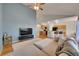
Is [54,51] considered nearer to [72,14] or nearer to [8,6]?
[72,14]

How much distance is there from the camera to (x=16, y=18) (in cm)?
175

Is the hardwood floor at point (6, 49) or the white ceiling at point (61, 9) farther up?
the white ceiling at point (61, 9)

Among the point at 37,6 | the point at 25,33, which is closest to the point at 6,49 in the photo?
the point at 25,33

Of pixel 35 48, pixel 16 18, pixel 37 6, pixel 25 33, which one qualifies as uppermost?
pixel 37 6

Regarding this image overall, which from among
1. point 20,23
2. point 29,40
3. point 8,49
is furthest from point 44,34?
point 8,49

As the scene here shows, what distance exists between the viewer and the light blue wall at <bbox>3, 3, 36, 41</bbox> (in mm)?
1733

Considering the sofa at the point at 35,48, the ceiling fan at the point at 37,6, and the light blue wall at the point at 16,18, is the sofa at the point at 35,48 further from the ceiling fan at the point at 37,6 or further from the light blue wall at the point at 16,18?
the ceiling fan at the point at 37,6

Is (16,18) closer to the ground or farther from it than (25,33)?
farther from it

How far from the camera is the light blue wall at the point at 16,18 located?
1.73 m

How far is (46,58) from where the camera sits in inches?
67.9

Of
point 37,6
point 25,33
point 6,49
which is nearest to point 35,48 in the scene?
point 25,33

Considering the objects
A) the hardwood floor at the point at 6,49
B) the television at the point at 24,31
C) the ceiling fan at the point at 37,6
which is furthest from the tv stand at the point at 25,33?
the ceiling fan at the point at 37,6

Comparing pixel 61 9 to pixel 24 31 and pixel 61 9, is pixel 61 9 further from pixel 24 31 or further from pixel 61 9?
pixel 24 31

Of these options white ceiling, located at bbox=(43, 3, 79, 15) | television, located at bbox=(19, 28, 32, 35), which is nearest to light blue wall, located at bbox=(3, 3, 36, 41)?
television, located at bbox=(19, 28, 32, 35)
